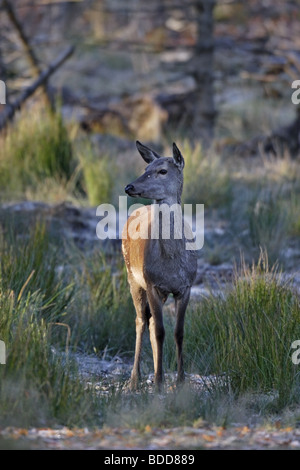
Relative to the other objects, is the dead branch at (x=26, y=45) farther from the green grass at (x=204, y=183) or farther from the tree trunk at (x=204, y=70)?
the green grass at (x=204, y=183)

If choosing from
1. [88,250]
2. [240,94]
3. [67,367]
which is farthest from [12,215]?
[240,94]

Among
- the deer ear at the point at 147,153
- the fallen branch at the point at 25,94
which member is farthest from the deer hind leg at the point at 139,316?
the fallen branch at the point at 25,94

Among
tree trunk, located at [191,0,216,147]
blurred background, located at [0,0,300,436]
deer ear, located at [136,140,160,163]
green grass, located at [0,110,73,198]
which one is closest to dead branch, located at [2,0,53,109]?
blurred background, located at [0,0,300,436]

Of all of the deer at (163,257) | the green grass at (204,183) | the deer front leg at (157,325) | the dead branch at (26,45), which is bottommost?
the deer front leg at (157,325)

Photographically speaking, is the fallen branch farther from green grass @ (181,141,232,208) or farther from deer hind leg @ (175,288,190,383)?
deer hind leg @ (175,288,190,383)

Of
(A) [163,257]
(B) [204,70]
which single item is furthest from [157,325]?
(B) [204,70]

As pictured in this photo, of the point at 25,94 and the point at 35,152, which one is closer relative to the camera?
the point at 35,152

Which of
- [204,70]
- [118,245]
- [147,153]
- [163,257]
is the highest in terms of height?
[204,70]

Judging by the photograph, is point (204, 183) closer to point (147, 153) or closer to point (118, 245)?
point (118, 245)

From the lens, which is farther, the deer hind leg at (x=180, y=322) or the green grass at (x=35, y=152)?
the green grass at (x=35, y=152)

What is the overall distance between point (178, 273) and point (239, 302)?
3.38 ft

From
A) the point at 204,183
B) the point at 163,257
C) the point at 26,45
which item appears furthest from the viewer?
the point at 26,45

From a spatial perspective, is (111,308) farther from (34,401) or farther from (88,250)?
(34,401)

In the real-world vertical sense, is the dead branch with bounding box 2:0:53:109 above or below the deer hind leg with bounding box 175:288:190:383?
above
